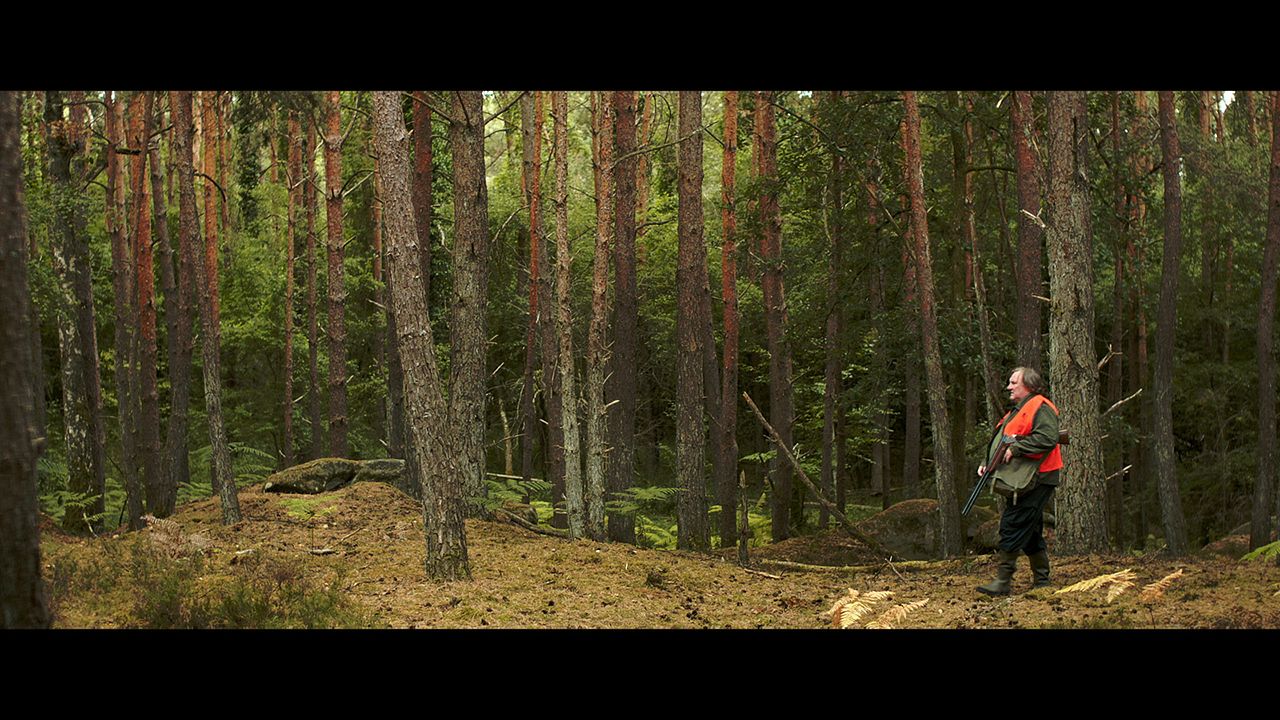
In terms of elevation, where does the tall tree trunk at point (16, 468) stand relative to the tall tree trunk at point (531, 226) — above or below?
below

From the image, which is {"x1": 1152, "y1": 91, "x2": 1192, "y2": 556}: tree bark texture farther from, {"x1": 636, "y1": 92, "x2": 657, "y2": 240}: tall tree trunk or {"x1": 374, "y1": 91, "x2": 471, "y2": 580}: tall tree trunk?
{"x1": 636, "y1": 92, "x2": 657, "y2": 240}: tall tree trunk

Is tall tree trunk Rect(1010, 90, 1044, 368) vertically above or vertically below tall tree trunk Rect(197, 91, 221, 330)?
below

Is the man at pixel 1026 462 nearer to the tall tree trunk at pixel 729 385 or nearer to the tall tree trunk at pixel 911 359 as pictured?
the tall tree trunk at pixel 911 359

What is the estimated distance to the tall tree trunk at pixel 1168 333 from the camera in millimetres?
19312

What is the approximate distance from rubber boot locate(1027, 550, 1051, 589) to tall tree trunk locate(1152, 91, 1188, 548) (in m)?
10.5

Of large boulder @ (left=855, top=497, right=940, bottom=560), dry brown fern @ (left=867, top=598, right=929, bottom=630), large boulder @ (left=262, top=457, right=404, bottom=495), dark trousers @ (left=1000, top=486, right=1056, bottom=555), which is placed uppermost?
large boulder @ (left=262, top=457, right=404, bottom=495)

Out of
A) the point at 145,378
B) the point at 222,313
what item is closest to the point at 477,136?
the point at 145,378

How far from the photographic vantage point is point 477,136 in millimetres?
12188

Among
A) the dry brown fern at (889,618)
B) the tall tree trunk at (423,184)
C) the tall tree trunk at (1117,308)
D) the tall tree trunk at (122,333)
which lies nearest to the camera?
the dry brown fern at (889,618)

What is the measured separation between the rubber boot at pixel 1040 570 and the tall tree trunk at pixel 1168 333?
413 inches

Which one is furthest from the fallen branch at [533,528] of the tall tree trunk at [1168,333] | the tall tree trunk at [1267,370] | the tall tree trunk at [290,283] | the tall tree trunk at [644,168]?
the tall tree trunk at [644,168]

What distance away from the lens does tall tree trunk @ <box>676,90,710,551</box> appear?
59.4 ft

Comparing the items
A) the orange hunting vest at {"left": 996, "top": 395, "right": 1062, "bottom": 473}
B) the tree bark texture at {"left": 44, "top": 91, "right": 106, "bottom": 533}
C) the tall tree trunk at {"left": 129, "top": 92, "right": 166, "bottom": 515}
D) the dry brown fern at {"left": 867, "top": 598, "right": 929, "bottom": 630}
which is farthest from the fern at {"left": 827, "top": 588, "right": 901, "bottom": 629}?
the tree bark texture at {"left": 44, "top": 91, "right": 106, "bottom": 533}
